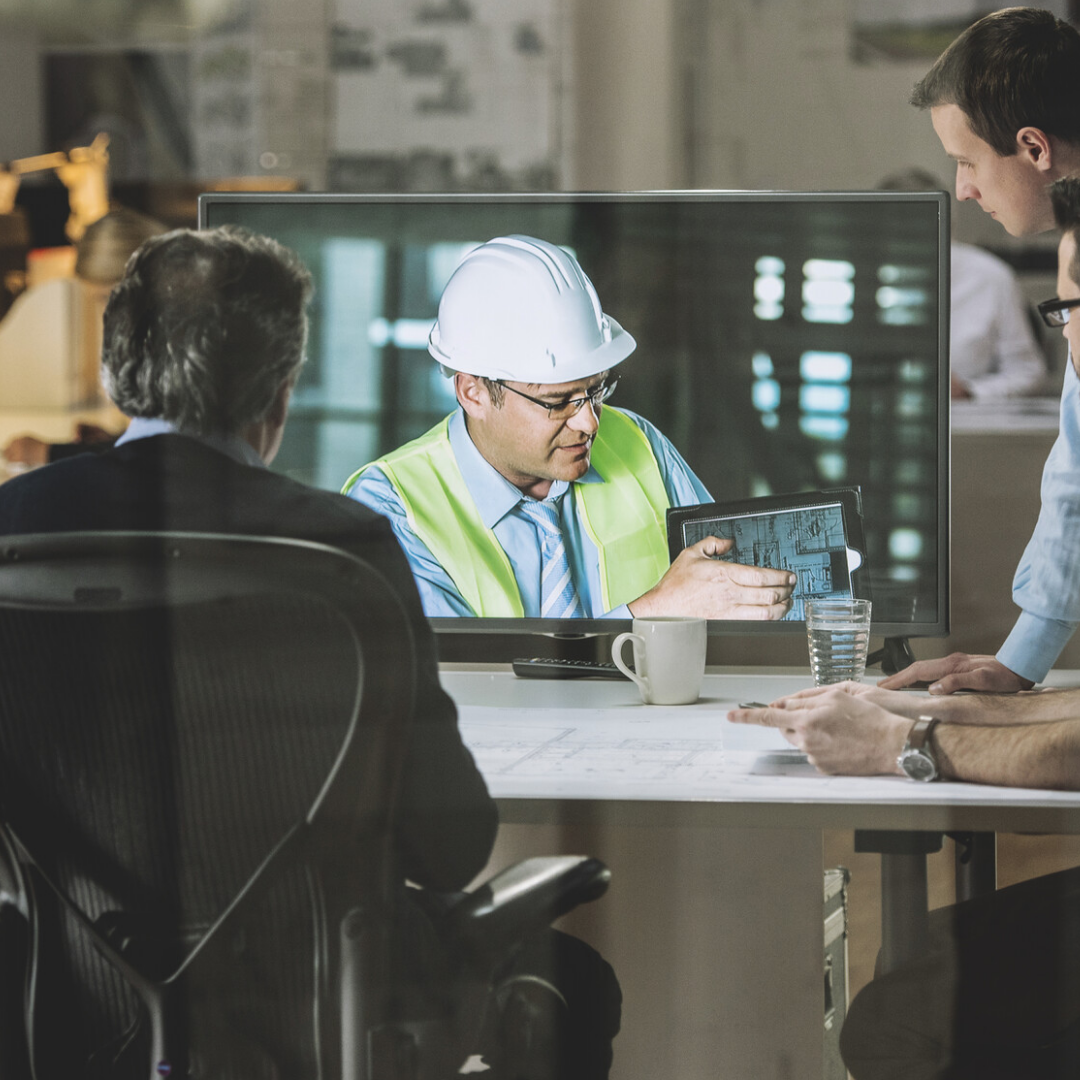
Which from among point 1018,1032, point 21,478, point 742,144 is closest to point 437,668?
point 21,478

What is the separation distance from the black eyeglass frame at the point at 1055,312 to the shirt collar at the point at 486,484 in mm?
416

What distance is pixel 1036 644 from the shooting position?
3.21ft

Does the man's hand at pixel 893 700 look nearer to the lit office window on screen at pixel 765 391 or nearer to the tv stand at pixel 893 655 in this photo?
the tv stand at pixel 893 655

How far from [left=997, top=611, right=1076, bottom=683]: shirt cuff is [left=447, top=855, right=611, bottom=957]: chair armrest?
17.8 inches

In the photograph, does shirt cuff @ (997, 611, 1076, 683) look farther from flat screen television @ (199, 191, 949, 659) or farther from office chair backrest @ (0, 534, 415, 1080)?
office chair backrest @ (0, 534, 415, 1080)

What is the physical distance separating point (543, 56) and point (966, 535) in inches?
23.6

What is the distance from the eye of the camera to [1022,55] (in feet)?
2.81

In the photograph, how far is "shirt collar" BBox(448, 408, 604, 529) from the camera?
1.06 metres

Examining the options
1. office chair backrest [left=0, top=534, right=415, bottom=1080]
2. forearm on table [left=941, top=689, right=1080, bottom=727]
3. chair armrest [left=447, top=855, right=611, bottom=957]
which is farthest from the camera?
forearm on table [left=941, top=689, right=1080, bottom=727]

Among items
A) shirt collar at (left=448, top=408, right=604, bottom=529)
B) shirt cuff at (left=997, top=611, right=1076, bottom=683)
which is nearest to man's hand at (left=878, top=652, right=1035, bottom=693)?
shirt cuff at (left=997, top=611, right=1076, bottom=683)

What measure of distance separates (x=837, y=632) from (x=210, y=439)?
2.05 ft

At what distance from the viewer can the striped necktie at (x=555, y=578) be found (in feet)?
3.52

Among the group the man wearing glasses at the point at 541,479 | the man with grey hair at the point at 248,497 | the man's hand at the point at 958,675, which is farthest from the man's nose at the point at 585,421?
the man's hand at the point at 958,675

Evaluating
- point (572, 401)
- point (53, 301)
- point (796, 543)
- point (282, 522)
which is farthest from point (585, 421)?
point (53, 301)
